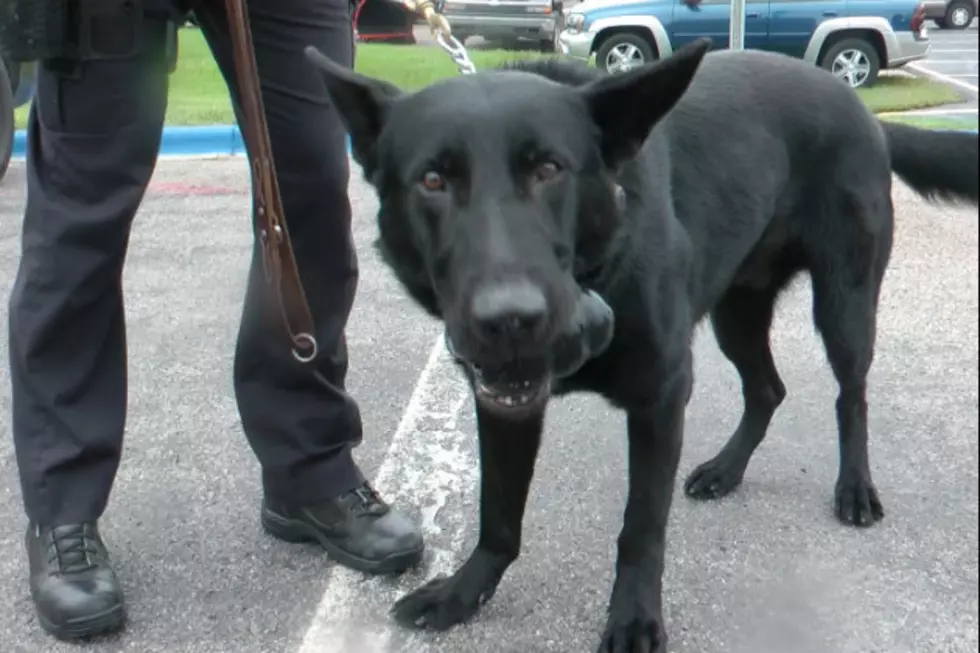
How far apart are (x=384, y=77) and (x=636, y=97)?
21.8 ft

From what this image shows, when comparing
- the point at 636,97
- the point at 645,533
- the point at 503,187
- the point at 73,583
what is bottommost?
the point at 73,583

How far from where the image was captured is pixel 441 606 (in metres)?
2.41

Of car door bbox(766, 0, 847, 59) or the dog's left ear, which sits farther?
car door bbox(766, 0, 847, 59)

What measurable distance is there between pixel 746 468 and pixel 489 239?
1.61 meters

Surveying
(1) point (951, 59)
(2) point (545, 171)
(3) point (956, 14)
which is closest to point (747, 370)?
(2) point (545, 171)

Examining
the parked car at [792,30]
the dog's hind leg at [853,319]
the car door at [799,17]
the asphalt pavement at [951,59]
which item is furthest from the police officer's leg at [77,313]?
the car door at [799,17]

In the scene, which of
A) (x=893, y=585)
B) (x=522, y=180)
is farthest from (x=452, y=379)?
(x=522, y=180)

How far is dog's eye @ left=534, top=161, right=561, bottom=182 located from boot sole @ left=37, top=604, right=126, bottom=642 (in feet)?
4.31

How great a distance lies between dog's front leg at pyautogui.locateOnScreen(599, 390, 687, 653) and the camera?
225 centimetres

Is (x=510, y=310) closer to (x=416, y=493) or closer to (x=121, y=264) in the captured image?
(x=121, y=264)

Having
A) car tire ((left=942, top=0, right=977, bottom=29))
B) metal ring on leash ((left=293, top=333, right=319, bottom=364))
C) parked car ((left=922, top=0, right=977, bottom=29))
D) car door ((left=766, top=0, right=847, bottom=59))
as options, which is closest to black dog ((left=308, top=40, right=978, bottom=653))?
metal ring on leash ((left=293, top=333, right=319, bottom=364))

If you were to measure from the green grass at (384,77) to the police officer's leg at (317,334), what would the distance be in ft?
18.7

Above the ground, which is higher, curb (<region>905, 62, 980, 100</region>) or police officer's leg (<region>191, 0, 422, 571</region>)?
police officer's leg (<region>191, 0, 422, 571</region>)

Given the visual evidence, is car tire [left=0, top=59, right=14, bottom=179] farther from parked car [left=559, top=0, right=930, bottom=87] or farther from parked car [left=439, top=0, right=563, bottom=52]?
parked car [left=439, top=0, right=563, bottom=52]
